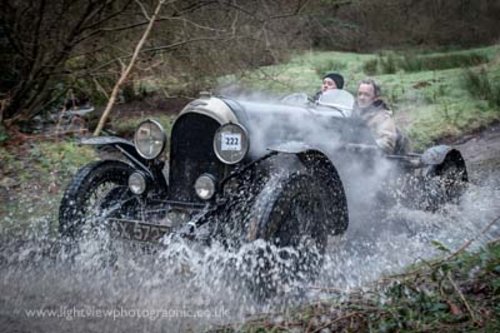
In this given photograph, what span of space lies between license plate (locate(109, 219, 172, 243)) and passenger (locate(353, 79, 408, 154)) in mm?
2731

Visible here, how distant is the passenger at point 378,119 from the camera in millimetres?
6590

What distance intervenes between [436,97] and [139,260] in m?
10.1

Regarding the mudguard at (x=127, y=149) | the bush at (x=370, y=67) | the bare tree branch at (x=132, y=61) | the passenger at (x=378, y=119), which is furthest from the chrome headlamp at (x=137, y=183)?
the bush at (x=370, y=67)

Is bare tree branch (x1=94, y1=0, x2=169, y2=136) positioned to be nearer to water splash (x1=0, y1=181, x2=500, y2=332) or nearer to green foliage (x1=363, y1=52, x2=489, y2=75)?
water splash (x1=0, y1=181, x2=500, y2=332)

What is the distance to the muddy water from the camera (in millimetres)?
3941

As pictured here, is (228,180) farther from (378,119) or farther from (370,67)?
(370,67)

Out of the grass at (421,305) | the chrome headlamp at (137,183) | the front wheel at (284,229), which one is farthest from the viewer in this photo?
the chrome headlamp at (137,183)

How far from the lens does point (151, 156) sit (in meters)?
5.19

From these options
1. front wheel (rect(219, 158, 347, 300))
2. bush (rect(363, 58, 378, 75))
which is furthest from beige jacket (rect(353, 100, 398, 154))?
bush (rect(363, 58, 378, 75))

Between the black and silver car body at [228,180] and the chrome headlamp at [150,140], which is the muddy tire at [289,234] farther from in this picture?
the chrome headlamp at [150,140]

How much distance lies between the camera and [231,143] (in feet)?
15.6

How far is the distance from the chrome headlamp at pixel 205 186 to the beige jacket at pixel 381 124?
7.26 feet

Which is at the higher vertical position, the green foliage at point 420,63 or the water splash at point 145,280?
the green foliage at point 420,63

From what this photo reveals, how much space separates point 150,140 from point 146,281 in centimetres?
121
